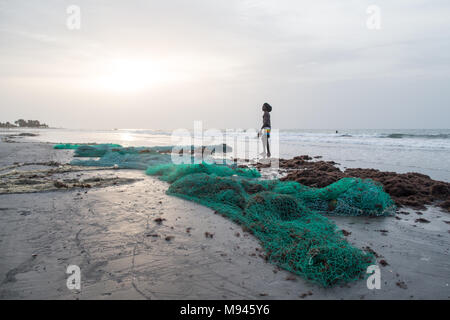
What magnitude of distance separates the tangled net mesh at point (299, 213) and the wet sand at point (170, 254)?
0.13m

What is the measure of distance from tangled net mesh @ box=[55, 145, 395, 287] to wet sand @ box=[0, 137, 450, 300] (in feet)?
0.44

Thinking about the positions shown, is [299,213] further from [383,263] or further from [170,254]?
[170,254]

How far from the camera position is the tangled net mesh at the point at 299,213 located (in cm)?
254

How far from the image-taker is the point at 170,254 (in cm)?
289

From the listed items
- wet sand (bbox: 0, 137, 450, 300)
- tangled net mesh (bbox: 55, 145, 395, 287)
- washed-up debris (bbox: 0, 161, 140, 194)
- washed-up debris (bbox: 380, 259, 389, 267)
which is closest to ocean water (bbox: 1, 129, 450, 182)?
tangled net mesh (bbox: 55, 145, 395, 287)

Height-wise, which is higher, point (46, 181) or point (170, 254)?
point (46, 181)

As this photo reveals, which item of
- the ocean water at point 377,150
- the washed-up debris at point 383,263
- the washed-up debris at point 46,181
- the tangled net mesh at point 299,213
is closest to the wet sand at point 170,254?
the washed-up debris at point 383,263

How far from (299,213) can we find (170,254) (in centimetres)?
190

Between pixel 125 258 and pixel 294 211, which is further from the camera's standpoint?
pixel 294 211

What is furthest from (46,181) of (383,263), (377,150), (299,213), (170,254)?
(377,150)
